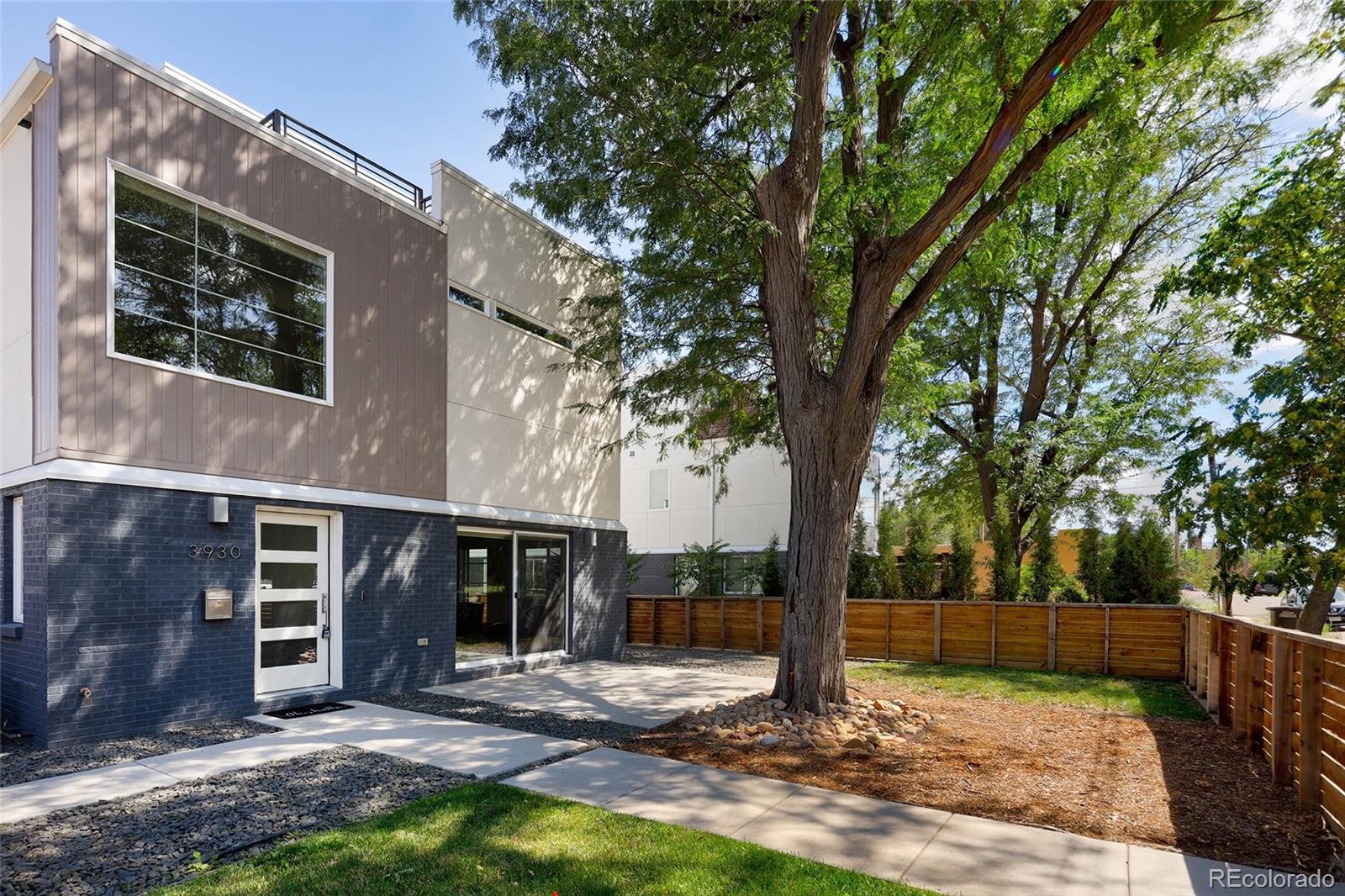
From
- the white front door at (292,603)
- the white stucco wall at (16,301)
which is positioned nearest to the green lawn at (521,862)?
the white front door at (292,603)

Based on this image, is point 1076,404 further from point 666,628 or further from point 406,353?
point 406,353

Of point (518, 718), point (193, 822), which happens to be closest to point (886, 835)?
point (193, 822)

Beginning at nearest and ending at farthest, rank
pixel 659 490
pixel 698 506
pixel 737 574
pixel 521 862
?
pixel 521 862, pixel 737 574, pixel 698 506, pixel 659 490

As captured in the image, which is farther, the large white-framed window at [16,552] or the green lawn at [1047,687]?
the green lawn at [1047,687]

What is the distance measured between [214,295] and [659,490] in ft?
51.1

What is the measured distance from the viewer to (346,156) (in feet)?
34.3

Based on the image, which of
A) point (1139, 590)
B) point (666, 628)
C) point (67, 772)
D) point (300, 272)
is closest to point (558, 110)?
point (300, 272)

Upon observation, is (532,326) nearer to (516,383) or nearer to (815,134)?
(516,383)

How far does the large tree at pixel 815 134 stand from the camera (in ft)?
24.5

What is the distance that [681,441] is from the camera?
1398 centimetres

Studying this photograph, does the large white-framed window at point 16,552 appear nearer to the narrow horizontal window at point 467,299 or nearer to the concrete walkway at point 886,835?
the concrete walkway at point 886,835

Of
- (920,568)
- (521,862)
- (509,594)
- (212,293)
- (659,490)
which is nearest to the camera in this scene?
(521,862)

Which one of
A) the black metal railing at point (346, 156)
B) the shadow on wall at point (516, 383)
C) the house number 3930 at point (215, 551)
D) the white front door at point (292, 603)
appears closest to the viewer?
the house number 3930 at point (215, 551)

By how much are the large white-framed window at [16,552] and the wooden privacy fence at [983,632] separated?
10.8 metres
